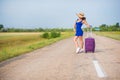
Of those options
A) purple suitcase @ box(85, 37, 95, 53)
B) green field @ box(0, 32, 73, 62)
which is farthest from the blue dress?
green field @ box(0, 32, 73, 62)

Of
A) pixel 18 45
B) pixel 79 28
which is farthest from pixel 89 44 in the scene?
pixel 18 45

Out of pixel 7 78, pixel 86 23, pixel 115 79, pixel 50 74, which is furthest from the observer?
pixel 86 23

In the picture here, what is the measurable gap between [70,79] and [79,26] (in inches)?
257

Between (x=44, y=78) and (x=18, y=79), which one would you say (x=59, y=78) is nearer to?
(x=44, y=78)

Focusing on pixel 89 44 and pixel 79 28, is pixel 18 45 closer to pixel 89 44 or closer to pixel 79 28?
pixel 89 44

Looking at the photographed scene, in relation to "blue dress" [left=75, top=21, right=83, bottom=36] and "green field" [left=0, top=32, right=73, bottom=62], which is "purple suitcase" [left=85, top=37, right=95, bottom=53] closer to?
"blue dress" [left=75, top=21, right=83, bottom=36]

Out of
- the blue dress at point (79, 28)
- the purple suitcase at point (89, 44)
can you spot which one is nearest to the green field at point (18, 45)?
the blue dress at point (79, 28)

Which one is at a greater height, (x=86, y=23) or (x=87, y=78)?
(x=86, y=23)

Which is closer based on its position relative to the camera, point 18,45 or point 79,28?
point 79,28

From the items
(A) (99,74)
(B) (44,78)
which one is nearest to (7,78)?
(B) (44,78)

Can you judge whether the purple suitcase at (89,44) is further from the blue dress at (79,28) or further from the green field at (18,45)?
the green field at (18,45)

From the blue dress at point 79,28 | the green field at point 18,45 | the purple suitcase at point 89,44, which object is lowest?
the green field at point 18,45

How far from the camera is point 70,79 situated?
6.27 meters

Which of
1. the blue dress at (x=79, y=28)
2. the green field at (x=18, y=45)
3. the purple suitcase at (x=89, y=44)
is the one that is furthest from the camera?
the green field at (x=18, y=45)
